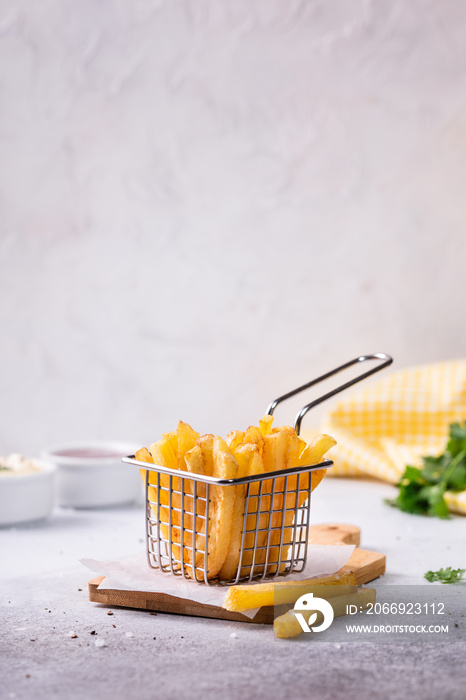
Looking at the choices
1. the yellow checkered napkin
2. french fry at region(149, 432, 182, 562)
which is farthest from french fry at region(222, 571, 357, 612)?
the yellow checkered napkin

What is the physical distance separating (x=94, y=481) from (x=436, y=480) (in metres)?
0.97

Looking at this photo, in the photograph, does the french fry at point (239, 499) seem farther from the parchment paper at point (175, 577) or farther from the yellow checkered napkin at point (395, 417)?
the yellow checkered napkin at point (395, 417)

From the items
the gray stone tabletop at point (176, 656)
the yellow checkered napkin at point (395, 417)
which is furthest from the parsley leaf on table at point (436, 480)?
the gray stone tabletop at point (176, 656)

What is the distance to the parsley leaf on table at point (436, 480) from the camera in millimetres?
2207

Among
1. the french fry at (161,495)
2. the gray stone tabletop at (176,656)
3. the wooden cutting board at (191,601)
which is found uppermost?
the french fry at (161,495)

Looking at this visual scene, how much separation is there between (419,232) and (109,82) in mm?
1316

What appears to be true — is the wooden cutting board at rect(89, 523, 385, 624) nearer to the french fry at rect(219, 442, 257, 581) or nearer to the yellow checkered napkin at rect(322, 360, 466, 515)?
the french fry at rect(219, 442, 257, 581)

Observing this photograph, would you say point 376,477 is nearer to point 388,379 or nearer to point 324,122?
point 388,379

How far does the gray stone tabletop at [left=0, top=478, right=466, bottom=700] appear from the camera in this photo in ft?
3.48

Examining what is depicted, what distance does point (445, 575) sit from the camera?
1579 mm

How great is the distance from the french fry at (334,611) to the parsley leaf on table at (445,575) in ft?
0.72

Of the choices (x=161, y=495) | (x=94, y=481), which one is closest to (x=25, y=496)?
(x=94, y=481)

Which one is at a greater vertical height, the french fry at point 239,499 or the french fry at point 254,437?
the french fry at point 254,437

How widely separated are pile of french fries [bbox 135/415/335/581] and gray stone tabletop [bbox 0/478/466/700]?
120 mm
